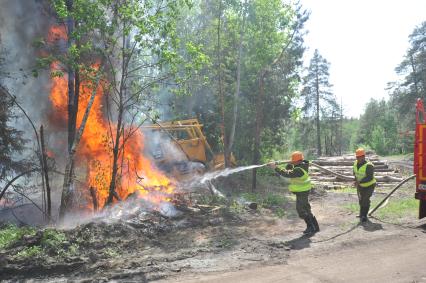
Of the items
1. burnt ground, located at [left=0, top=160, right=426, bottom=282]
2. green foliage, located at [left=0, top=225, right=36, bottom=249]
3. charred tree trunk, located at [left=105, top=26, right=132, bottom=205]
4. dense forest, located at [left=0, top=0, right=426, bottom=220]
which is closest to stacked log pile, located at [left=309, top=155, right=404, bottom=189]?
dense forest, located at [left=0, top=0, right=426, bottom=220]

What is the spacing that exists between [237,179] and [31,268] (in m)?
12.2

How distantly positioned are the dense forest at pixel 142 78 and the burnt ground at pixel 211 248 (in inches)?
96.9

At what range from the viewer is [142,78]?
1292 centimetres

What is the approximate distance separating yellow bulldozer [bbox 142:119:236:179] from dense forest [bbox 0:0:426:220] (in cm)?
94

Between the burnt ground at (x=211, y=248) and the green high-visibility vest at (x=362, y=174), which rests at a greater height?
the green high-visibility vest at (x=362, y=174)

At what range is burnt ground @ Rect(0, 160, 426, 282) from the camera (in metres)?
6.55

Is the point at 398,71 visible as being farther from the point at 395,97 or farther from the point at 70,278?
the point at 70,278

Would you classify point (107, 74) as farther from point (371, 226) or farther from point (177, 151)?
point (371, 226)

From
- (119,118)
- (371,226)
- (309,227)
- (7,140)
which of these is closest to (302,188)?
(309,227)

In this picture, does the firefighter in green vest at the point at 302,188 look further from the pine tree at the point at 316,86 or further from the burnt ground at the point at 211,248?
the pine tree at the point at 316,86

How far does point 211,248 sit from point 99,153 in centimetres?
687

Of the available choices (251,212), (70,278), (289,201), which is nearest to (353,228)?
(251,212)

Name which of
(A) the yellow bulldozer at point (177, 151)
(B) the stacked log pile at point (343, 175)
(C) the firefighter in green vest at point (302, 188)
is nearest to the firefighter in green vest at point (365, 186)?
(C) the firefighter in green vest at point (302, 188)

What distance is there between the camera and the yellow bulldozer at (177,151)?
15.1 m
